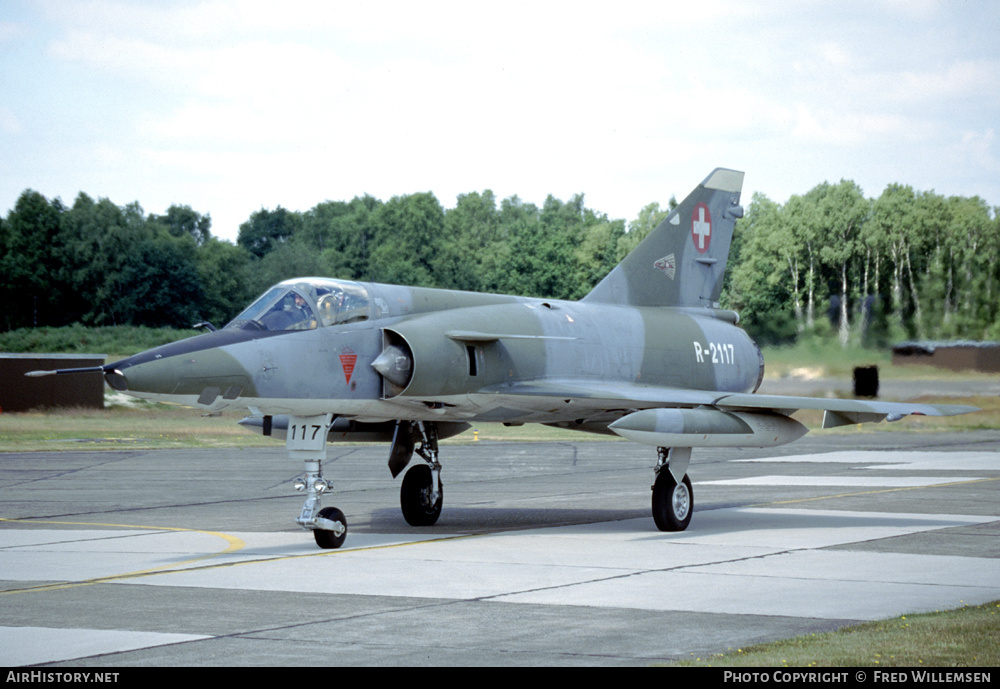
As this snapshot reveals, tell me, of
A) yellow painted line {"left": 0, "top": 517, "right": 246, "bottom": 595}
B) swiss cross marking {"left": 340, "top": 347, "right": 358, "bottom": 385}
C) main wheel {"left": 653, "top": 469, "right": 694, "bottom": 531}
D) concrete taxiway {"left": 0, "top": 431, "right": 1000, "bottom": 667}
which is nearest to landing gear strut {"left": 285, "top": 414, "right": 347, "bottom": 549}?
concrete taxiway {"left": 0, "top": 431, "right": 1000, "bottom": 667}

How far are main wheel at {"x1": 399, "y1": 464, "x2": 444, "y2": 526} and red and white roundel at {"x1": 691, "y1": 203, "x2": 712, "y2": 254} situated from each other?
19.1 feet

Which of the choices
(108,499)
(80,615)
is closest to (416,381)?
(80,615)

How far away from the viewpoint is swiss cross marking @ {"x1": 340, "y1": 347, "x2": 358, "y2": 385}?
13.2 metres

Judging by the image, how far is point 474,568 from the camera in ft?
38.4

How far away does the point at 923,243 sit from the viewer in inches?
1226

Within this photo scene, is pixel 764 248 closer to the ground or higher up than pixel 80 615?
higher up

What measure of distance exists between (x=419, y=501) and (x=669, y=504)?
11.0 ft

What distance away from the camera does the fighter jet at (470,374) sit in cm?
1262

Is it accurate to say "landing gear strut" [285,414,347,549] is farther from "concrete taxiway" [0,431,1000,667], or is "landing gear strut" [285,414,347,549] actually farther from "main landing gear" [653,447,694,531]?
"main landing gear" [653,447,694,531]

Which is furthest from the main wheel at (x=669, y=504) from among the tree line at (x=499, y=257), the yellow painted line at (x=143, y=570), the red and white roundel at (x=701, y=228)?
the tree line at (x=499, y=257)
